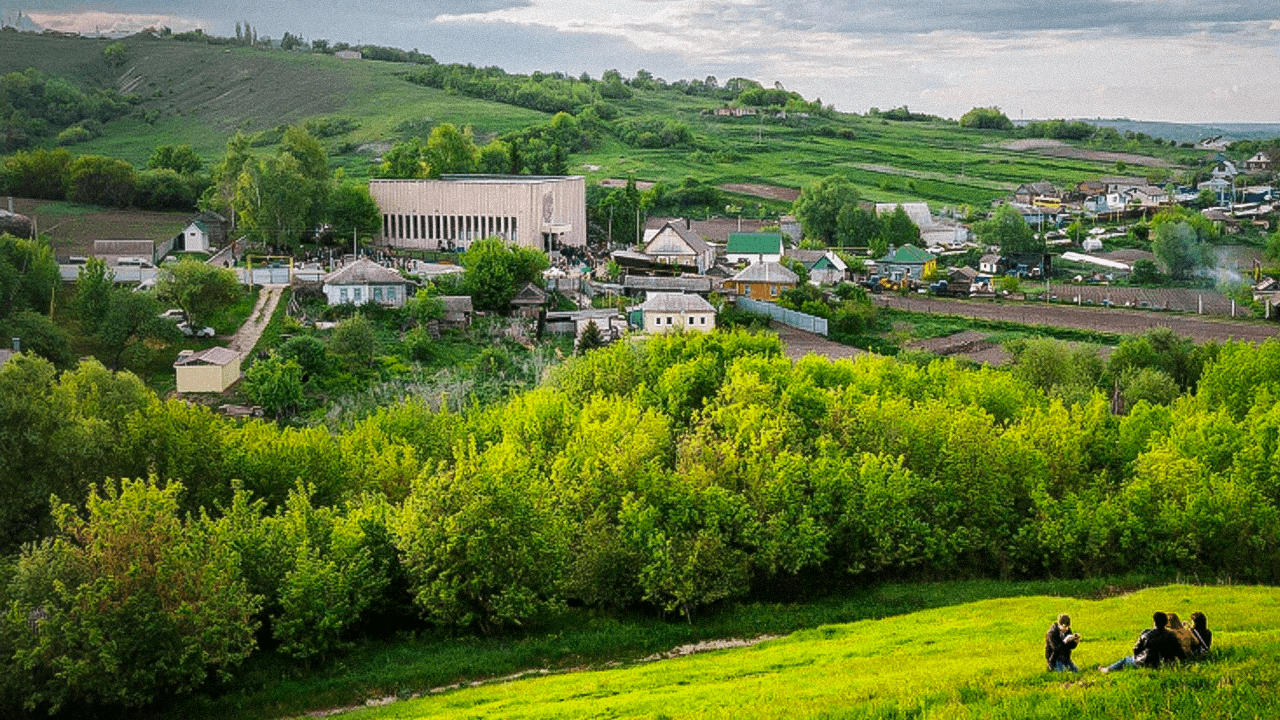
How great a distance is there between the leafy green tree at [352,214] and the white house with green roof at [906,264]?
3153cm

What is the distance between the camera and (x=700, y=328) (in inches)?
2315

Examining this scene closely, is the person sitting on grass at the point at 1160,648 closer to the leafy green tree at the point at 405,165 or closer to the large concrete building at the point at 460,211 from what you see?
the large concrete building at the point at 460,211

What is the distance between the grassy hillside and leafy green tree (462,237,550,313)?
47.3 metres

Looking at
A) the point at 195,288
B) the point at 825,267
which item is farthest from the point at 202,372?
the point at 825,267

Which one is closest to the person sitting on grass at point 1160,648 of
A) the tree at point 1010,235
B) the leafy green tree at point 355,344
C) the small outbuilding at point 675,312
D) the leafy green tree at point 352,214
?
the leafy green tree at point 355,344

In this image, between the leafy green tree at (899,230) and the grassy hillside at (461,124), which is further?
the grassy hillside at (461,124)

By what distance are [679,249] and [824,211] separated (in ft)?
65.1

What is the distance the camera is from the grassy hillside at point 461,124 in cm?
12175

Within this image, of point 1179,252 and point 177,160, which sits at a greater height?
point 177,160

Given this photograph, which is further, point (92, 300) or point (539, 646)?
point (92, 300)

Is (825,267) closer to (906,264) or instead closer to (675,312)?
(906,264)

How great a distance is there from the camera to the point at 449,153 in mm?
86438

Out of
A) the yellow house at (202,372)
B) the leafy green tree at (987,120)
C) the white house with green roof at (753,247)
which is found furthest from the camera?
the leafy green tree at (987,120)

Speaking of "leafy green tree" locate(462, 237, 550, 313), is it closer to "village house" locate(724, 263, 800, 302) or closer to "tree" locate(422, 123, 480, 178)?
"village house" locate(724, 263, 800, 302)
